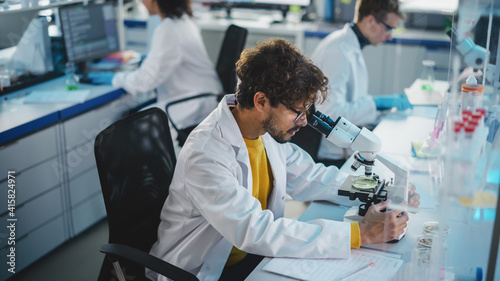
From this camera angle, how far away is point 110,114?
128 inches

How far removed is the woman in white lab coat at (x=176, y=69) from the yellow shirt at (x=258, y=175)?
59.4 inches

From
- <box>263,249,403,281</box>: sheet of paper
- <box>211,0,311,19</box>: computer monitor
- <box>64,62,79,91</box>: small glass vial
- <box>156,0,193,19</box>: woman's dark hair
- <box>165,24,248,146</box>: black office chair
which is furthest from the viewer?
<box>211,0,311,19</box>: computer monitor

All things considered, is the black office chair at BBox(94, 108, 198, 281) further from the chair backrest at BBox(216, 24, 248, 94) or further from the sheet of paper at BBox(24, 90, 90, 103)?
the chair backrest at BBox(216, 24, 248, 94)

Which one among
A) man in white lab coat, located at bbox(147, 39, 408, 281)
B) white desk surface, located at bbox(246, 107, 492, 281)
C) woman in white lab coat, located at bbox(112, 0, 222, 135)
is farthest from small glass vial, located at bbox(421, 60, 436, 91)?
man in white lab coat, located at bbox(147, 39, 408, 281)

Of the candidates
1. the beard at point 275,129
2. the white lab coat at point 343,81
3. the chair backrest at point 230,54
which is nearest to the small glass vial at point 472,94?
the beard at point 275,129

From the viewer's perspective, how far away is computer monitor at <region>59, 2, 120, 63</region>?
11.2 feet

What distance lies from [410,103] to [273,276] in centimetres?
176

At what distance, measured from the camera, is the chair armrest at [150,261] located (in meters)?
1.53

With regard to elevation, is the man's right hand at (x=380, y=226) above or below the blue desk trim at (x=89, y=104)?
below

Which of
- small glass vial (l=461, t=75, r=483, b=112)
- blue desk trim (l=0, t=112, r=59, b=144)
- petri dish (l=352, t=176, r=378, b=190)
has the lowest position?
blue desk trim (l=0, t=112, r=59, b=144)

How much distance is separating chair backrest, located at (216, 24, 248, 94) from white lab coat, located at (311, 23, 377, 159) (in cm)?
54

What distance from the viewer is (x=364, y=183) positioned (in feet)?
6.02

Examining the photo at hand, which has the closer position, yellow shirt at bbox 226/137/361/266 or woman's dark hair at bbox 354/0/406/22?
yellow shirt at bbox 226/137/361/266

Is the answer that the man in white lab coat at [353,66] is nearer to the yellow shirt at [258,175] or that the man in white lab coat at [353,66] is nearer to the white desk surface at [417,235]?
the white desk surface at [417,235]
